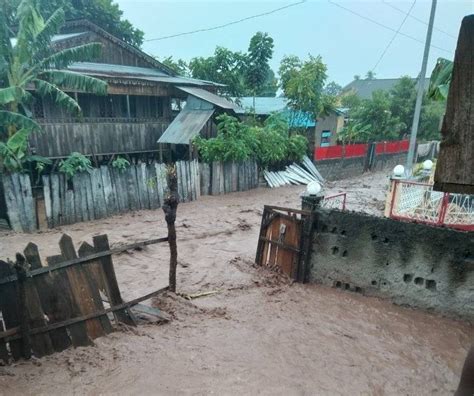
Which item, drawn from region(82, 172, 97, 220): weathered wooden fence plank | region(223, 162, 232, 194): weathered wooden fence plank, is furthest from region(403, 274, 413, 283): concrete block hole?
region(223, 162, 232, 194): weathered wooden fence plank

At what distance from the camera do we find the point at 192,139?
14.9 m

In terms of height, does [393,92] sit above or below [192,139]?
above

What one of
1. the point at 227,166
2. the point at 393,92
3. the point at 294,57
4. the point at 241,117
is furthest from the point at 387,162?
the point at 227,166

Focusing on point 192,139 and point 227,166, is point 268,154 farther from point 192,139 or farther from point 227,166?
point 192,139

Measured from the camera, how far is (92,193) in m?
10.9

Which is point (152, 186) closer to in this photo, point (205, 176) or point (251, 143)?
point (205, 176)

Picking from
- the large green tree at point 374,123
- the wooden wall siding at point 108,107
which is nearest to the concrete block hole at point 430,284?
the wooden wall siding at point 108,107

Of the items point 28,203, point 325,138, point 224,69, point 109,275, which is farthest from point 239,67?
point 109,275

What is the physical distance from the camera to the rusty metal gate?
21.8ft

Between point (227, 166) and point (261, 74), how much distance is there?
9.22 m

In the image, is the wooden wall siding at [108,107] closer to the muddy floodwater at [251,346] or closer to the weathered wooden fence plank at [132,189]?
the weathered wooden fence plank at [132,189]

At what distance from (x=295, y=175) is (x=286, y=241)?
11591 mm

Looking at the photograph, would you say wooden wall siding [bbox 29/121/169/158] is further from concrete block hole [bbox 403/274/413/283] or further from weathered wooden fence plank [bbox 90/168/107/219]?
concrete block hole [bbox 403/274/413/283]

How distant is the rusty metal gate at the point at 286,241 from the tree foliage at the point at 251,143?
7.78 meters
